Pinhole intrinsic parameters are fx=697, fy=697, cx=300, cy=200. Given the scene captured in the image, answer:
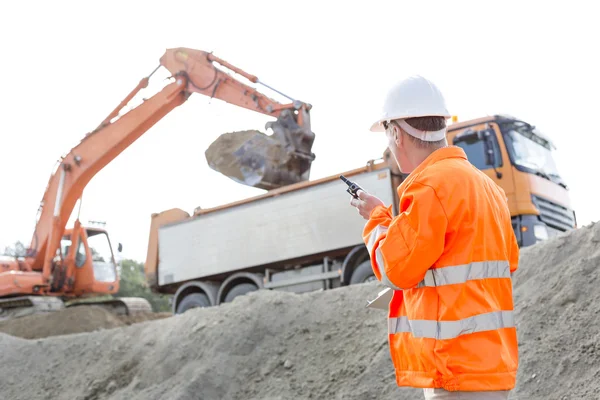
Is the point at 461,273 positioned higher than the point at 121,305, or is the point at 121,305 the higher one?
the point at 461,273

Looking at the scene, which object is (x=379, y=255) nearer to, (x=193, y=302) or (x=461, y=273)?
(x=461, y=273)

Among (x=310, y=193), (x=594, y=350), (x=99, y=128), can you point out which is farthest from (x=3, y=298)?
(x=594, y=350)

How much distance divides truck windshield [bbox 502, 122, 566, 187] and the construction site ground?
3576 millimetres

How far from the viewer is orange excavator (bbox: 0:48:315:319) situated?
43.7ft

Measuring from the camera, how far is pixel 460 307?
2479mm

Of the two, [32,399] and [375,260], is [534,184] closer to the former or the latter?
[32,399]

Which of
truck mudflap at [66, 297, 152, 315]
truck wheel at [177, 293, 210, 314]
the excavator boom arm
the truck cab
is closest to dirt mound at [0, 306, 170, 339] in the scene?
truck mudflap at [66, 297, 152, 315]

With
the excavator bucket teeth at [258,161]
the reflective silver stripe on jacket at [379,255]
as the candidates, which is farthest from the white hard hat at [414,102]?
the excavator bucket teeth at [258,161]

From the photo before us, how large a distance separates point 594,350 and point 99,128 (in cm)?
1312

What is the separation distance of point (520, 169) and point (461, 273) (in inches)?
348

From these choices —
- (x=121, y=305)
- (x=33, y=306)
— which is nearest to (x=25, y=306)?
(x=33, y=306)

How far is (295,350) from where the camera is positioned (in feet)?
24.7

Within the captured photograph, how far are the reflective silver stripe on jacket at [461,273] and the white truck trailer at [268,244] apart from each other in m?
8.75

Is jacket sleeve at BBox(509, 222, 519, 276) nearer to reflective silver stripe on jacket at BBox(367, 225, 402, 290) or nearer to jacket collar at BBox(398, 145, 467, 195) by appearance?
jacket collar at BBox(398, 145, 467, 195)
